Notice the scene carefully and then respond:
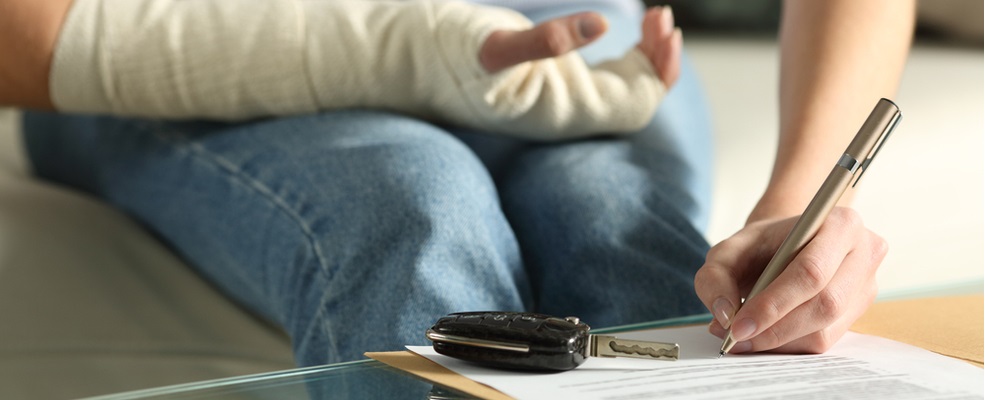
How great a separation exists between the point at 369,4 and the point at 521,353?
0.40 meters

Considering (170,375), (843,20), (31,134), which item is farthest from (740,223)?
(31,134)

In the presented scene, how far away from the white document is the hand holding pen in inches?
0.4

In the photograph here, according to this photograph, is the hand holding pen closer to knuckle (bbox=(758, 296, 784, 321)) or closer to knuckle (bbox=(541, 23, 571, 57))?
knuckle (bbox=(758, 296, 784, 321))

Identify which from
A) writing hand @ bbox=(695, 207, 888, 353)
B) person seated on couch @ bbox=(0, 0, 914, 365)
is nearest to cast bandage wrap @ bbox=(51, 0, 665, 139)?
person seated on couch @ bbox=(0, 0, 914, 365)

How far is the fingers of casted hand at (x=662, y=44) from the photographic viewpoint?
28.6 inches

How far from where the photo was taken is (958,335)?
46 cm

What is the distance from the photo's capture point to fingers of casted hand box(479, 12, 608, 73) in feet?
1.96

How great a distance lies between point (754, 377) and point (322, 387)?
0.16 metres

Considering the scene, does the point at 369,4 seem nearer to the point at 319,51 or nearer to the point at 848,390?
the point at 319,51

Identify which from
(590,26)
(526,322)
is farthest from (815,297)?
(590,26)

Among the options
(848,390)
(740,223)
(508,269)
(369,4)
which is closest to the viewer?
(848,390)

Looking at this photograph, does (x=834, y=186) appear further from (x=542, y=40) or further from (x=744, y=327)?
(x=542, y=40)

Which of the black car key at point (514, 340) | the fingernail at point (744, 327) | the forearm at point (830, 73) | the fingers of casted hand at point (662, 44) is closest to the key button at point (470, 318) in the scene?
the black car key at point (514, 340)

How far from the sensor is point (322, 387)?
1.27 feet
